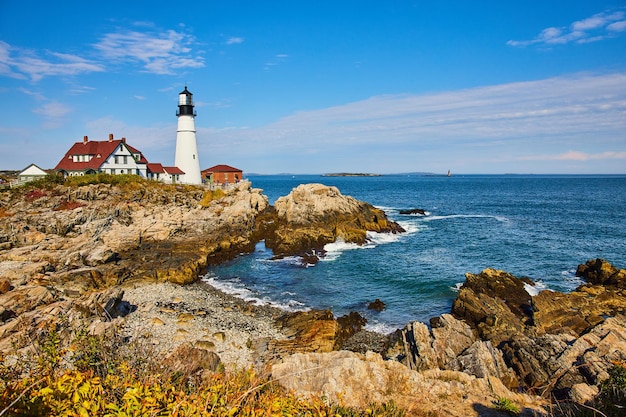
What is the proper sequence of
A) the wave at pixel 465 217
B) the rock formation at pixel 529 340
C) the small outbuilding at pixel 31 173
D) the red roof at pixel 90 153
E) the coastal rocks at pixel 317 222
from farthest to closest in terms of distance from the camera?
the wave at pixel 465 217 < the red roof at pixel 90 153 < the small outbuilding at pixel 31 173 < the coastal rocks at pixel 317 222 < the rock formation at pixel 529 340

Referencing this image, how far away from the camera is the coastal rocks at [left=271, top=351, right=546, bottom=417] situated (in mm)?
9133

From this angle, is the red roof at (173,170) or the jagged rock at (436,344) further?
the red roof at (173,170)

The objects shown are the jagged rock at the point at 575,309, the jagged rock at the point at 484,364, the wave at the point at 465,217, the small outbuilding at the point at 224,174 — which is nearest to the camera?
the jagged rock at the point at 484,364

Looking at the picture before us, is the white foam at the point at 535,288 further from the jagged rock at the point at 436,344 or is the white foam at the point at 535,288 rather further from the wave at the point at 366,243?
the wave at the point at 366,243

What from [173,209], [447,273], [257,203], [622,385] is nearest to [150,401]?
[622,385]

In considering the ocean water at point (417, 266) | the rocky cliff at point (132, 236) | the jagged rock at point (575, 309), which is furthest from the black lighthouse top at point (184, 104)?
the jagged rock at point (575, 309)

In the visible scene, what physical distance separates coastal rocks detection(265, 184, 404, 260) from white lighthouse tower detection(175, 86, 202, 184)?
684 inches

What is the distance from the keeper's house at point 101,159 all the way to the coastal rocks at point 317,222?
65.3 ft

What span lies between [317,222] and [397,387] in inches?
1340

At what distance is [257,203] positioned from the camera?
49688mm

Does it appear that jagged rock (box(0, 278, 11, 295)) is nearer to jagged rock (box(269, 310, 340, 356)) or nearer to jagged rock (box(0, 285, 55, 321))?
jagged rock (box(0, 285, 55, 321))

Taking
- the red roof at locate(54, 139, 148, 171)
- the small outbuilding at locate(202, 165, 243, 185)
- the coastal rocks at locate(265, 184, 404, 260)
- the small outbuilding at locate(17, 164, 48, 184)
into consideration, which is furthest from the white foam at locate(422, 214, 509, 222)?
the small outbuilding at locate(17, 164, 48, 184)

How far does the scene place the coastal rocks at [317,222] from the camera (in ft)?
130

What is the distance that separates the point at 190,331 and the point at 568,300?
2044cm
